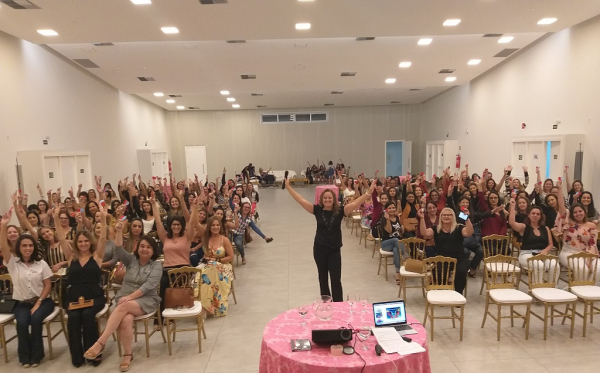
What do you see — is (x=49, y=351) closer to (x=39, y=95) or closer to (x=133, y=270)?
(x=133, y=270)

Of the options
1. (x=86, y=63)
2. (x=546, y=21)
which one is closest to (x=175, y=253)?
(x=86, y=63)

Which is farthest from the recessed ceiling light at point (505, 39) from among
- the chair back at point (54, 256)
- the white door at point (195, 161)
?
the white door at point (195, 161)

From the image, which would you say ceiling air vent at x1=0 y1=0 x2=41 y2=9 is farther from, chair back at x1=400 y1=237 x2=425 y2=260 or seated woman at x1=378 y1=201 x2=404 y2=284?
chair back at x1=400 y1=237 x2=425 y2=260

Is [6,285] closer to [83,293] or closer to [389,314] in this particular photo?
[83,293]

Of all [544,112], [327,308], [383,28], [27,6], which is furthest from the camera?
[544,112]

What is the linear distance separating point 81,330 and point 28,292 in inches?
29.8

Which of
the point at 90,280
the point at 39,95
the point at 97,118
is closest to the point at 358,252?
the point at 90,280

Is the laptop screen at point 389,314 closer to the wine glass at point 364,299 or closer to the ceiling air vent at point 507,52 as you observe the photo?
the wine glass at point 364,299

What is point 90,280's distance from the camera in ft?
12.6

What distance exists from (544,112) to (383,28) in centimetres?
521

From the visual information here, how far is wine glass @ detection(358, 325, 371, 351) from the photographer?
255cm

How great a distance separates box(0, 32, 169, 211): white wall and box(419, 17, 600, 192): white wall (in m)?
12.2

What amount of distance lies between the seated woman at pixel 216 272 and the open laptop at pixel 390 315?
2512 millimetres

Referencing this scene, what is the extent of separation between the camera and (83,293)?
3.79 metres
